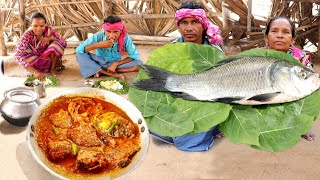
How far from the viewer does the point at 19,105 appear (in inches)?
101

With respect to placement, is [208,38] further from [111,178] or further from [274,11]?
[274,11]

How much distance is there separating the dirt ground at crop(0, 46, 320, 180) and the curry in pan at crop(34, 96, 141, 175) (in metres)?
0.62

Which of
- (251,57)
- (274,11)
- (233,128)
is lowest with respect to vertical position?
(274,11)

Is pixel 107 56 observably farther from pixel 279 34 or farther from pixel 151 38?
pixel 279 34

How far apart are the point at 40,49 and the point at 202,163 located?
3291 mm

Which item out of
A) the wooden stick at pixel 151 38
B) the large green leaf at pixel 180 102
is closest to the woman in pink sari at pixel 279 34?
the large green leaf at pixel 180 102

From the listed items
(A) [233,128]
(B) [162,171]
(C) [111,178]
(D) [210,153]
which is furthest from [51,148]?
(D) [210,153]

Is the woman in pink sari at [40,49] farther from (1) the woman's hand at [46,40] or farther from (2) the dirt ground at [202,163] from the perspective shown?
(2) the dirt ground at [202,163]

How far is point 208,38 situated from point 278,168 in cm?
95

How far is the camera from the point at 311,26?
5594 millimetres

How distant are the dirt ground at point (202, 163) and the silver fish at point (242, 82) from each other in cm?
Answer: 87

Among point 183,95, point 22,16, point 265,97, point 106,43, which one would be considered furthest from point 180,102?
point 22,16

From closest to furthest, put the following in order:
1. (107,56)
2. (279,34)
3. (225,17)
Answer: (279,34) < (107,56) < (225,17)

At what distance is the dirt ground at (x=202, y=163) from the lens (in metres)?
2.35
